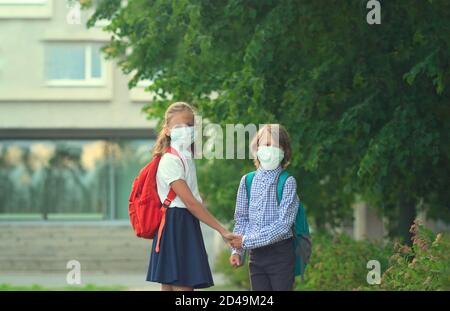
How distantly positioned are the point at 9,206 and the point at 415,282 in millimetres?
27387

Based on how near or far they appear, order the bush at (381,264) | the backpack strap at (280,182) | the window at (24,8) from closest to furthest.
Result: the backpack strap at (280,182) → the bush at (381,264) → the window at (24,8)

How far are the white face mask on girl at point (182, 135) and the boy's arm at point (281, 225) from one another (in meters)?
0.73

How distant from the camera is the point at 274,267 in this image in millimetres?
8734

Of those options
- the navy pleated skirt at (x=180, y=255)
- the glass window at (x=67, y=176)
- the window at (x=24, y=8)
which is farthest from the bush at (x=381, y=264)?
the window at (x=24, y=8)

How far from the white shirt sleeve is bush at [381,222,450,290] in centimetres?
315

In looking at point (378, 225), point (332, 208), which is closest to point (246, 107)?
point (332, 208)

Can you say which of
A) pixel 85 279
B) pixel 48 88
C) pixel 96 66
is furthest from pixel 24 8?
pixel 85 279

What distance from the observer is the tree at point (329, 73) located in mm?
14703

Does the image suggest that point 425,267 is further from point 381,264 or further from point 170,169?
point 381,264

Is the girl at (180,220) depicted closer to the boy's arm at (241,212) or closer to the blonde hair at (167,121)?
the blonde hair at (167,121)

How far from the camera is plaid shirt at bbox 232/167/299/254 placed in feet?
28.5

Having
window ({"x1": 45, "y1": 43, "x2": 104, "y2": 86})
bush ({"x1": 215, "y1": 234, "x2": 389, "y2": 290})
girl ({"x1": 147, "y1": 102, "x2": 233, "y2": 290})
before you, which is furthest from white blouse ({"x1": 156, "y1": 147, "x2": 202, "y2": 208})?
window ({"x1": 45, "y1": 43, "x2": 104, "y2": 86})

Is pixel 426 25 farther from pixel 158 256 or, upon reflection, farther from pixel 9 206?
pixel 9 206

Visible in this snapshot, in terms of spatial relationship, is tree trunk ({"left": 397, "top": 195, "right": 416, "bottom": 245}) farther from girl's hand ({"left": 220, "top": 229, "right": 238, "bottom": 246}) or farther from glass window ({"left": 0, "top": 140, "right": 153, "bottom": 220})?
glass window ({"left": 0, "top": 140, "right": 153, "bottom": 220})
